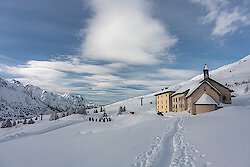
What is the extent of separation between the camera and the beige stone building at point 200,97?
5862 centimetres

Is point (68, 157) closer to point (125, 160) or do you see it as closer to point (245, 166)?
point (125, 160)

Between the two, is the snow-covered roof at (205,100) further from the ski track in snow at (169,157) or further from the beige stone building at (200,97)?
the ski track in snow at (169,157)

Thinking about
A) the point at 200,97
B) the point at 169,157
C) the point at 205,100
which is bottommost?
the point at 169,157

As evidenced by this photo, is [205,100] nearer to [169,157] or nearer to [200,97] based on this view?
[200,97]

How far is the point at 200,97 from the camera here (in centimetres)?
6178

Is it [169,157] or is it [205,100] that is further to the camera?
[205,100]

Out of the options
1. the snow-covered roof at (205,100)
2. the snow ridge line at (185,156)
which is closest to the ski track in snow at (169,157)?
the snow ridge line at (185,156)

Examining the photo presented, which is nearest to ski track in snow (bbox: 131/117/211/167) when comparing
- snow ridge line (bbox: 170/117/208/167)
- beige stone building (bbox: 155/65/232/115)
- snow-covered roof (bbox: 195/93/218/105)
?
snow ridge line (bbox: 170/117/208/167)

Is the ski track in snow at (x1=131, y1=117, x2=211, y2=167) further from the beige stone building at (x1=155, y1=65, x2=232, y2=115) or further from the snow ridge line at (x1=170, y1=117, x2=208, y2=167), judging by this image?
the beige stone building at (x1=155, y1=65, x2=232, y2=115)

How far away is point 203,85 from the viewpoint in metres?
63.6

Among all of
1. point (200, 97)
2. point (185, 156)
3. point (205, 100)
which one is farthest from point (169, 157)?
point (200, 97)

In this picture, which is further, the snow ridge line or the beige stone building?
the beige stone building

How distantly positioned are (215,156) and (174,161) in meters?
2.64

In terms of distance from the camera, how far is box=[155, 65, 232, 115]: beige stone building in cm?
5862
